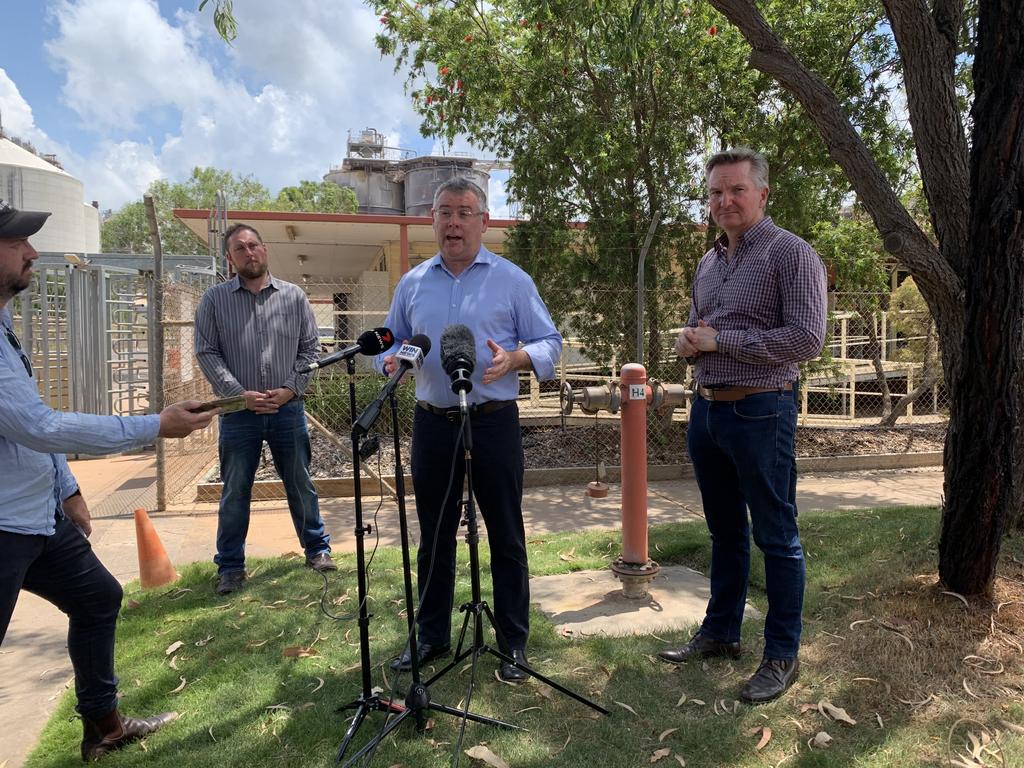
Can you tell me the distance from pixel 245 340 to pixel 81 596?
89.1 inches

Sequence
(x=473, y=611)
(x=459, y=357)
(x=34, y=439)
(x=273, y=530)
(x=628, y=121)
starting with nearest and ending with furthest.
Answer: (x=34, y=439) → (x=459, y=357) → (x=473, y=611) → (x=273, y=530) → (x=628, y=121)

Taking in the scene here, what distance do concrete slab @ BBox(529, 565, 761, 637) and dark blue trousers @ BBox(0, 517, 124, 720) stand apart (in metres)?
2.13

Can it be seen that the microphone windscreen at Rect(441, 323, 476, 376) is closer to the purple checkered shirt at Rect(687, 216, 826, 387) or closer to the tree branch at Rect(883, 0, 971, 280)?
the purple checkered shirt at Rect(687, 216, 826, 387)

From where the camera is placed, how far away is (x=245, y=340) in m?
4.71

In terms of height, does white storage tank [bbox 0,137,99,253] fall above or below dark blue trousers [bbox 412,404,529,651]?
above

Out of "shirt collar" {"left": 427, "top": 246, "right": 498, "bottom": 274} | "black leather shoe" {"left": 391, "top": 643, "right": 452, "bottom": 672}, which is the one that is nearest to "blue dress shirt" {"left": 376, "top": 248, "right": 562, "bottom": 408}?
"shirt collar" {"left": 427, "top": 246, "right": 498, "bottom": 274}

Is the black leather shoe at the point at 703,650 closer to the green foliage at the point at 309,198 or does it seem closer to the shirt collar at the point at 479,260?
the shirt collar at the point at 479,260

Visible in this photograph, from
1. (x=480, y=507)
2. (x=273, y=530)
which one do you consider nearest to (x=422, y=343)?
(x=480, y=507)

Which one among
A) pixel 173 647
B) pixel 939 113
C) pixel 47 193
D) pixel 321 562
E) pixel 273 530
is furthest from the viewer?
pixel 47 193

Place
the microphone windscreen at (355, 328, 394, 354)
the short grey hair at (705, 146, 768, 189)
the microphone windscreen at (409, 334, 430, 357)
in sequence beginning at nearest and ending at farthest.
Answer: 1. the microphone windscreen at (355, 328, 394, 354)
2. the microphone windscreen at (409, 334, 430, 357)
3. the short grey hair at (705, 146, 768, 189)

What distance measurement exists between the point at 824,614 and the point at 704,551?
4.45 feet

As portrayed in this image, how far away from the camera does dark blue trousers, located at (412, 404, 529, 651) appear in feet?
10.8

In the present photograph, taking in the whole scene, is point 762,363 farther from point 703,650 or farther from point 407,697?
point 407,697

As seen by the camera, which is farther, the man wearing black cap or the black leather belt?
the black leather belt
